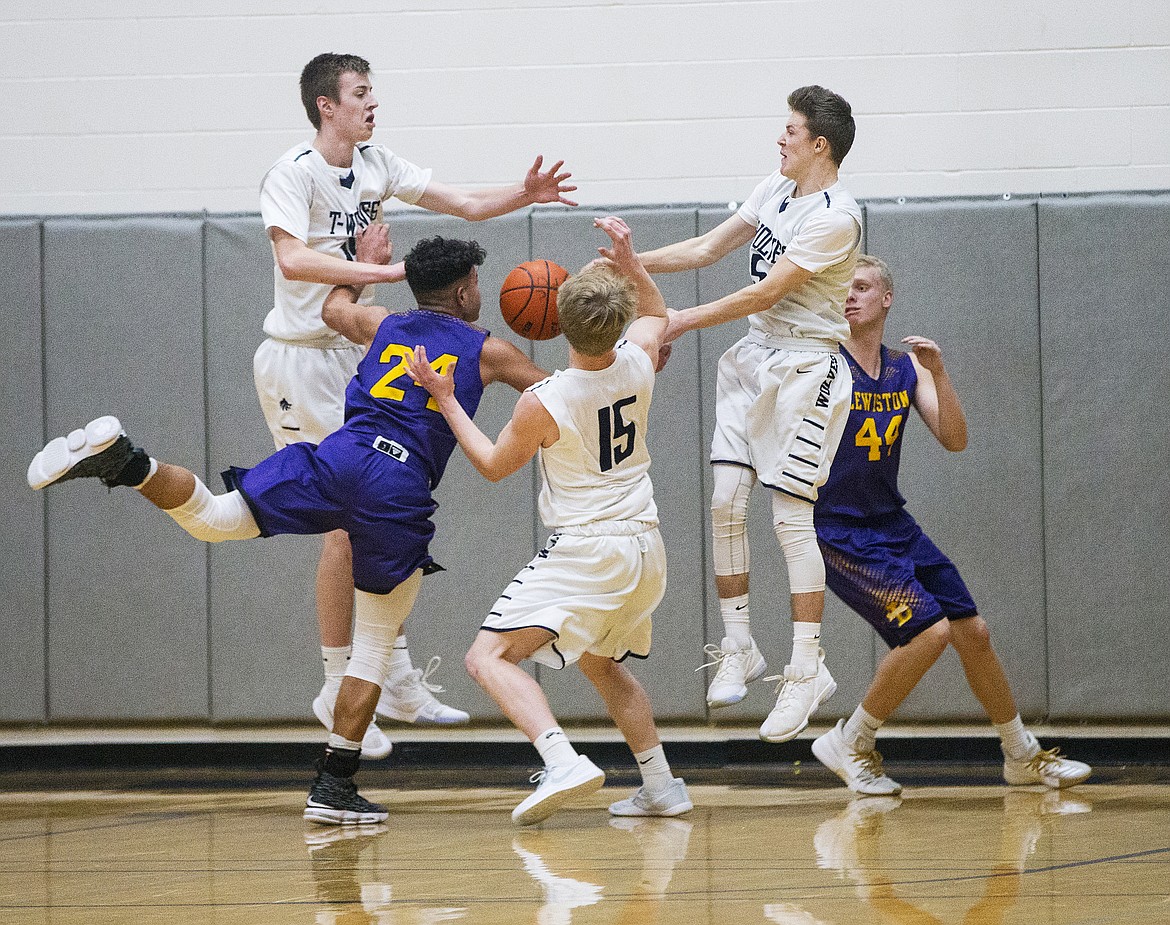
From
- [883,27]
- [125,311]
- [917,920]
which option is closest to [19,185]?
[125,311]

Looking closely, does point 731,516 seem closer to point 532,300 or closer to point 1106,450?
point 532,300

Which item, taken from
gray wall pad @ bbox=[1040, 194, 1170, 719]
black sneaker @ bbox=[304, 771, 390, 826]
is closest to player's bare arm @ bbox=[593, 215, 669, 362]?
black sneaker @ bbox=[304, 771, 390, 826]

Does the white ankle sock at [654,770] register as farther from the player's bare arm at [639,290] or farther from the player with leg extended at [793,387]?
the player's bare arm at [639,290]

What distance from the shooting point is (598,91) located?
607 centimetres

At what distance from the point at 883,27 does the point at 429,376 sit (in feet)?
10.3

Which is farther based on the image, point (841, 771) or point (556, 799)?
point (841, 771)

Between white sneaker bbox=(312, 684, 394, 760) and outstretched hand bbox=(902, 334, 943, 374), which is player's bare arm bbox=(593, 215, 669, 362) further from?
white sneaker bbox=(312, 684, 394, 760)

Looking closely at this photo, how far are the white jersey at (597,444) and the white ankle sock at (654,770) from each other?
30.8 inches

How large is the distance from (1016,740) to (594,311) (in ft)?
7.63

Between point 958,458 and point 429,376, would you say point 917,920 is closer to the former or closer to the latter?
point 429,376

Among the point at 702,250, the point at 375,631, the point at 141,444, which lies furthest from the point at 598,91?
the point at 375,631

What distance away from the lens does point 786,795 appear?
484cm

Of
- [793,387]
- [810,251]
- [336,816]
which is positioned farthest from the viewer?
[793,387]

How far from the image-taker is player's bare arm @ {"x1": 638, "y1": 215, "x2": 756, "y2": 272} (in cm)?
484
